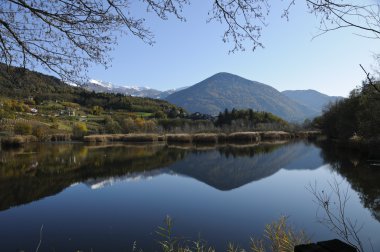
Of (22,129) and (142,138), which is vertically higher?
(22,129)

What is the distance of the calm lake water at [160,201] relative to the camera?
10.5 m

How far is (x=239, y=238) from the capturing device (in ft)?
32.6

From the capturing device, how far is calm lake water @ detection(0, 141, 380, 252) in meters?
10.5

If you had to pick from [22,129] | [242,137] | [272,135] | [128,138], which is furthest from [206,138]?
[22,129]

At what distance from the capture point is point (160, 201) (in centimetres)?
1570

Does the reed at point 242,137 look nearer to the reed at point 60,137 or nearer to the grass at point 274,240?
the reed at point 60,137

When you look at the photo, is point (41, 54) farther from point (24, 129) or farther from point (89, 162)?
point (24, 129)

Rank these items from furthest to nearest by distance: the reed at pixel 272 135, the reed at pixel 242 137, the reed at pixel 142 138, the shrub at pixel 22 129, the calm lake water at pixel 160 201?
A: the shrub at pixel 22 129, the reed at pixel 272 135, the reed at pixel 142 138, the reed at pixel 242 137, the calm lake water at pixel 160 201

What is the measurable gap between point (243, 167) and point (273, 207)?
12.9m

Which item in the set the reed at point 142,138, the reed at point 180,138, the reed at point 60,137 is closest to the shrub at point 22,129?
the reed at point 60,137

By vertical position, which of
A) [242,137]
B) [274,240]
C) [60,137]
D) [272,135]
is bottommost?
[274,240]

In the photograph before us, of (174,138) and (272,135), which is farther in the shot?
(272,135)

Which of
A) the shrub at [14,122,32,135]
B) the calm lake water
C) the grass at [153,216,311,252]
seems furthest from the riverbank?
the grass at [153,216,311,252]

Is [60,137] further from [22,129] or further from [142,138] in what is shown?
[142,138]
